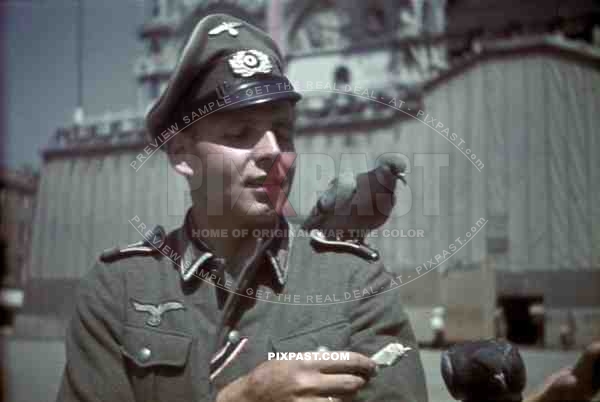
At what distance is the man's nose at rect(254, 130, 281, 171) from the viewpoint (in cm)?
105

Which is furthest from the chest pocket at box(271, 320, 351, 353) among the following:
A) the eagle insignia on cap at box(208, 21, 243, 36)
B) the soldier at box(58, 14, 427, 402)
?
the eagle insignia on cap at box(208, 21, 243, 36)

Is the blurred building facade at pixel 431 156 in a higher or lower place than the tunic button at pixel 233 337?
higher

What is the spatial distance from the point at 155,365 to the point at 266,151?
0.37 meters

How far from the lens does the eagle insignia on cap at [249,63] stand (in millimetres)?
1067

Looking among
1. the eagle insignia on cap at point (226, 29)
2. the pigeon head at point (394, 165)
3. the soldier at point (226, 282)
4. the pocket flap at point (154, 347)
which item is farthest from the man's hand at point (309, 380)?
the eagle insignia on cap at point (226, 29)

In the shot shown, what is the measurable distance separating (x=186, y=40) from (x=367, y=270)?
1.58 ft

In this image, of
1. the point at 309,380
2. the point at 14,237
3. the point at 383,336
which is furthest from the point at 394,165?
the point at 14,237

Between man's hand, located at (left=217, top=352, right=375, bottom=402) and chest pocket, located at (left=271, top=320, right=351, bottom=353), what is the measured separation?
0.30 feet

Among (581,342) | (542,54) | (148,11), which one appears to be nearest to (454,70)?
(542,54)

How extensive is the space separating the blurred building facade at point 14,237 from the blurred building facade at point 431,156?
4cm

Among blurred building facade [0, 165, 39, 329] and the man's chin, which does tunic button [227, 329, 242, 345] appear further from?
blurred building facade [0, 165, 39, 329]

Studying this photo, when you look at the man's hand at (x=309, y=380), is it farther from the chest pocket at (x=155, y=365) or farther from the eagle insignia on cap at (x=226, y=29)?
the eagle insignia on cap at (x=226, y=29)

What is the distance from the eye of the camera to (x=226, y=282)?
3.54 ft

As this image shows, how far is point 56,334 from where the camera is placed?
5.56 feet
